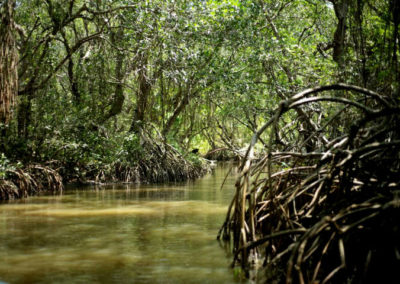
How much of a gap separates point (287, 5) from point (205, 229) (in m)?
8.95

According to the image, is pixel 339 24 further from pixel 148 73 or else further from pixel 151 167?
pixel 148 73

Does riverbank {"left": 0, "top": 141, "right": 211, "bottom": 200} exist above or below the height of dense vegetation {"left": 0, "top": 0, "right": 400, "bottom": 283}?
below

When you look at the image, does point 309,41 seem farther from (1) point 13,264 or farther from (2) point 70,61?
(1) point 13,264

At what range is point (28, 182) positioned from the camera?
33.4 feet

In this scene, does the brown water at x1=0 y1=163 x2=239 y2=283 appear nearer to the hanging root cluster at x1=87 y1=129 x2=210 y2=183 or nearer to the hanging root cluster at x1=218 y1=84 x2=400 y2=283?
the hanging root cluster at x1=218 y1=84 x2=400 y2=283

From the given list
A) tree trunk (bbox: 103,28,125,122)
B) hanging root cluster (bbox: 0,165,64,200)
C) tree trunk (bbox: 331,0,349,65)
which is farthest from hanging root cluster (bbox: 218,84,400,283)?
tree trunk (bbox: 103,28,125,122)

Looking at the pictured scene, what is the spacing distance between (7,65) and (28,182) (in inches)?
115

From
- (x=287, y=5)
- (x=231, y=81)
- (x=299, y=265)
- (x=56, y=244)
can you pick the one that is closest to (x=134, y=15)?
(x=231, y=81)

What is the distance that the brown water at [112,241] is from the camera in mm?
4020

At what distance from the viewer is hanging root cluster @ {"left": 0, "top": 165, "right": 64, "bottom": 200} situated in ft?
31.5

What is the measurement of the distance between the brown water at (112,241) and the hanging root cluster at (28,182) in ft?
1.37

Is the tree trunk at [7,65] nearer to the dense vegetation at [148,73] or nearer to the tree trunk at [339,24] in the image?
the dense vegetation at [148,73]

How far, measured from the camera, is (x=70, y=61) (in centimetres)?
1358

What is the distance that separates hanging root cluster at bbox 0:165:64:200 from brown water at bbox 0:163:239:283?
16.4 inches
